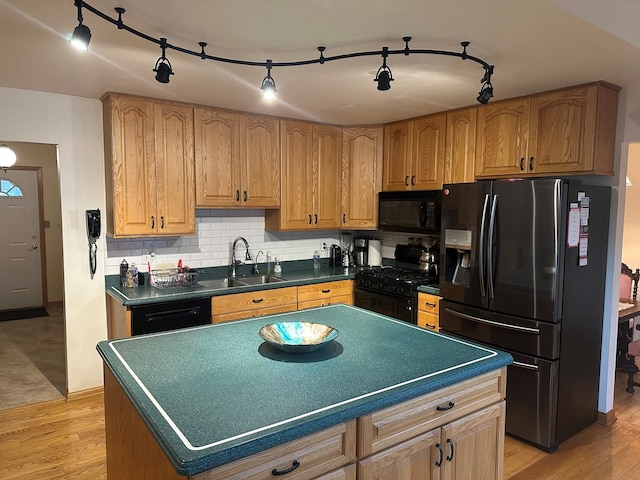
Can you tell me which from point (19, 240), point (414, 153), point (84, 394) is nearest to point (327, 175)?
point (414, 153)

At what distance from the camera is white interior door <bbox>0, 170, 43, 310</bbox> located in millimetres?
6219

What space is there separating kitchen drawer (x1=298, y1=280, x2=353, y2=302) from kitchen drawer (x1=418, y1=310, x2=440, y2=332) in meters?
0.80

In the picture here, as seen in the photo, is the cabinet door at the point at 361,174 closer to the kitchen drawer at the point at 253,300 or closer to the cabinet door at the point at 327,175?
the cabinet door at the point at 327,175

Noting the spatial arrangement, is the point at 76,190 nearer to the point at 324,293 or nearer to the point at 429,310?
the point at 324,293

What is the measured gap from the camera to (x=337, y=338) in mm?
2146

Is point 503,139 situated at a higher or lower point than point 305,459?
higher

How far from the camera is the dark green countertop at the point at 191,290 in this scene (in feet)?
Answer: 10.5

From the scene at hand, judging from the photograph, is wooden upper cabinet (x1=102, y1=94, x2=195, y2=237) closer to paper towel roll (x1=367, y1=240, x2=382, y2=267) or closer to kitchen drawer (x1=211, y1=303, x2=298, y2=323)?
kitchen drawer (x1=211, y1=303, x2=298, y2=323)

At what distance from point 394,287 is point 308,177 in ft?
4.34

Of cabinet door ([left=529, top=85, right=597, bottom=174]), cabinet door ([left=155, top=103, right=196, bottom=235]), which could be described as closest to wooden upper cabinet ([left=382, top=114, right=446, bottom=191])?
cabinet door ([left=529, top=85, right=597, bottom=174])

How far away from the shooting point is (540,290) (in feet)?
9.30

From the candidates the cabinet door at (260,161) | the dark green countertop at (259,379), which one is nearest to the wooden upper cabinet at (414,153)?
the cabinet door at (260,161)

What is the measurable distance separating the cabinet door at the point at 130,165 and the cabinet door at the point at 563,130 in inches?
111

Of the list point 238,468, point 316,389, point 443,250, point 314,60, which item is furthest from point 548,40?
point 238,468
